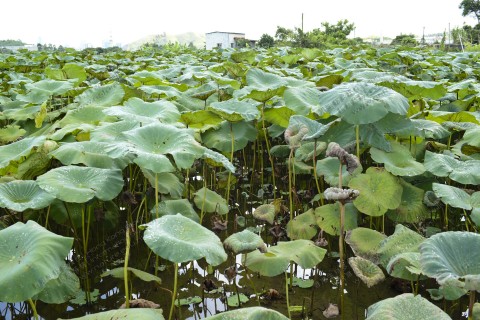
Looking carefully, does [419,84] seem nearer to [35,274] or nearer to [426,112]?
[426,112]

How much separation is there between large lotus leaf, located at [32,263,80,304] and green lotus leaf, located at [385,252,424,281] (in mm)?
1161

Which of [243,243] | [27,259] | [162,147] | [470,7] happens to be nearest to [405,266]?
[243,243]

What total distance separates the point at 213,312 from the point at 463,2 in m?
41.5

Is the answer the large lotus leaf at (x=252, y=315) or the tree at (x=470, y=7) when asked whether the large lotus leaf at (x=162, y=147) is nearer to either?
the large lotus leaf at (x=252, y=315)

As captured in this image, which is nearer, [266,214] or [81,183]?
[81,183]

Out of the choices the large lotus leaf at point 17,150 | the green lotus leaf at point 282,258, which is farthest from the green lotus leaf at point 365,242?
the large lotus leaf at point 17,150

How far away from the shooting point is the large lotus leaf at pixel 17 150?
220cm

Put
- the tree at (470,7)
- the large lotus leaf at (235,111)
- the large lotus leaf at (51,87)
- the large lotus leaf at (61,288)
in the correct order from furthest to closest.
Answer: the tree at (470,7) → the large lotus leaf at (51,87) → the large lotus leaf at (235,111) → the large lotus leaf at (61,288)

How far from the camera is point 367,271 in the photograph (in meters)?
1.66

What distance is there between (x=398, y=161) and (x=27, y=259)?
5.83 feet

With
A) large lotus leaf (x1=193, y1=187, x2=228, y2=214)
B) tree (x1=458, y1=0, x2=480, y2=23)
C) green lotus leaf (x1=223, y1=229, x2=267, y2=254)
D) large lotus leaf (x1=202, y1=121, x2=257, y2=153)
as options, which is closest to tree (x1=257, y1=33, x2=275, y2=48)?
large lotus leaf (x1=202, y1=121, x2=257, y2=153)

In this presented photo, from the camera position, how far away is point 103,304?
2090mm

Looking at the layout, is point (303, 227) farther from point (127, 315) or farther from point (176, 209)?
point (127, 315)

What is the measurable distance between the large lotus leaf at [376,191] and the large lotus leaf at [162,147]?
756mm
